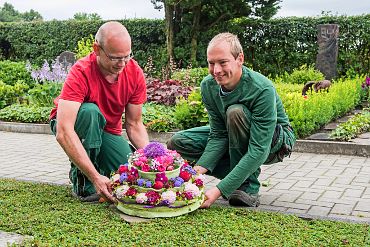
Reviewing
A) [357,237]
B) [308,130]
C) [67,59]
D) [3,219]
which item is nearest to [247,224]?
[357,237]

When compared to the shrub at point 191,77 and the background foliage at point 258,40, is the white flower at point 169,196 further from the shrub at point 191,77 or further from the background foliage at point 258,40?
the background foliage at point 258,40

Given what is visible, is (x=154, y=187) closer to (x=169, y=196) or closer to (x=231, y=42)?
(x=169, y=196)

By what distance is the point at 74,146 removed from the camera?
3594 mm

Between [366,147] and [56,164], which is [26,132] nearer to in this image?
[56,164]

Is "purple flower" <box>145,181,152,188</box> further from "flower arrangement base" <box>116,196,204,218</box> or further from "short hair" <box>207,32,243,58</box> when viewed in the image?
"short hair" <box>207,32,243,58</box>

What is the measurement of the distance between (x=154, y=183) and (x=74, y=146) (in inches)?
22.3

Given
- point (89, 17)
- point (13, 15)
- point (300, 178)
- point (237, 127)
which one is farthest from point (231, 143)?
point (13, 15)

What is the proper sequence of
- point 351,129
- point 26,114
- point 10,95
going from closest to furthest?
point 351,129, point 26,114, point 10,95

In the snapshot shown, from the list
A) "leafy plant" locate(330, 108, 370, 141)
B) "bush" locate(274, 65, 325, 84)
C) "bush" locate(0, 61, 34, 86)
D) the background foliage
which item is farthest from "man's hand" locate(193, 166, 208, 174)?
"bush" locate(0, 61, 34, 86)

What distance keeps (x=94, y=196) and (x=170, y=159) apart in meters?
0.76

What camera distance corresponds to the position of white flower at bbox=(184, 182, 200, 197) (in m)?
3.52

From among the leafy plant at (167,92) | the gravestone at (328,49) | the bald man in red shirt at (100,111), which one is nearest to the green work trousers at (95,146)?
the bald man in red shirt at (100,111)

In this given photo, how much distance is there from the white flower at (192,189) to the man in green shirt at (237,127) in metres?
0.16

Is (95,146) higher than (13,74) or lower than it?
higher
